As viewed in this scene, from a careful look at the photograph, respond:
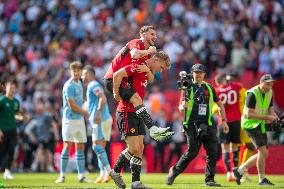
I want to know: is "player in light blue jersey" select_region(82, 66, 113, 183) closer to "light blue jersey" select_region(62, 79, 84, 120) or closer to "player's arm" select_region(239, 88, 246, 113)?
"light blue jersey" select_region(62, 79, 84, 120)

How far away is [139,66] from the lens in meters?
13.9

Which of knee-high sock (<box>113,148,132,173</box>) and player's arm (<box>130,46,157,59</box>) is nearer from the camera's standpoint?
player's arm (<box>130,46,157,59</box>)

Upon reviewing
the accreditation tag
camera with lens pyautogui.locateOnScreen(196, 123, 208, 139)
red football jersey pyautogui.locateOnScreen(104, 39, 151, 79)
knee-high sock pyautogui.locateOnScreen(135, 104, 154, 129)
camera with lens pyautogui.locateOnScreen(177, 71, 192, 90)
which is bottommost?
camera with lens pyautogui.locateOnScreen(196, 123, 208, 139)

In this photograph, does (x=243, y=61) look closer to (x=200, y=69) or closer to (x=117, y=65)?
(x=200, y=69)

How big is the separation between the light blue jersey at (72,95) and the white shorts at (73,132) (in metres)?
0.15

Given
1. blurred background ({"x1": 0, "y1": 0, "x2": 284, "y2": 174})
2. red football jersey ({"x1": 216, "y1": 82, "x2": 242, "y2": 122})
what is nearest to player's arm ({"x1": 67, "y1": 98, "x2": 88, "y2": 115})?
red football jersey ({"x1": 216, "y1": 82, "x2": 242, "y2": 122})

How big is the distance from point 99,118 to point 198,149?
10.1 feet

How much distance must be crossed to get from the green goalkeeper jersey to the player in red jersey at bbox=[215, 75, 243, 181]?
5.62 m

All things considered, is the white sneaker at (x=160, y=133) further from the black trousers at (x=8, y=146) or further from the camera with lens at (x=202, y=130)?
the black trousers at (x=8, y=146)

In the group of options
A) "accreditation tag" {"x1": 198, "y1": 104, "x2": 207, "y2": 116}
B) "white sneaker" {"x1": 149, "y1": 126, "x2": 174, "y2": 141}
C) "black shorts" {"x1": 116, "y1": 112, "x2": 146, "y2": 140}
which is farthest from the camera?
"accreditation tag" {"x1": 198, "y1": 104, "x2": 207, "y2": 116}

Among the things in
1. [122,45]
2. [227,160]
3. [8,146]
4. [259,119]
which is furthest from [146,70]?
[122,45]

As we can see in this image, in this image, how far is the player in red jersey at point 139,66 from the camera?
13688mm

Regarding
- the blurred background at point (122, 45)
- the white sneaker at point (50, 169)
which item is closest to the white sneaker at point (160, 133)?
the blurred background at point (122, 45)

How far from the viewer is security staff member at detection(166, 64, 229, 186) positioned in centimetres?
1684
